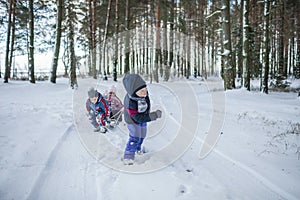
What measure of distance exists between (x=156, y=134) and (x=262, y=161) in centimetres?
218

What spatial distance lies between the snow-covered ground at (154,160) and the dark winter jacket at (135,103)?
74cm

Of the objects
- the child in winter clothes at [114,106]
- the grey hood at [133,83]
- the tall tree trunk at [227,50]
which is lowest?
the child in winter clothes at [114,106]

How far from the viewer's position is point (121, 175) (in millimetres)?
2693

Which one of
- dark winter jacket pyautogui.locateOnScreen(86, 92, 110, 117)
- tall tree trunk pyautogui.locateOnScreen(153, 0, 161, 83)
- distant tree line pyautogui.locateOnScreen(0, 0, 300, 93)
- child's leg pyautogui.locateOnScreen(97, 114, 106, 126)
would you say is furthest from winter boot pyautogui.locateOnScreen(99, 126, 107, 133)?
tall tree trunk pyautogui.locateOnScreen(153, 0, 161, 83)

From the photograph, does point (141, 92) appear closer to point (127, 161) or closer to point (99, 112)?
point (127, 161)

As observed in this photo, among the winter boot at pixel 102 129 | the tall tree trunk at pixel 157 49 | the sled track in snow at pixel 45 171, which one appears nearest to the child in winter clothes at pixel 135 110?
the sled track in snow at pixel 45 171

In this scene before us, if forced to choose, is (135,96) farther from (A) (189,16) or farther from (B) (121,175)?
(A) (189,16)

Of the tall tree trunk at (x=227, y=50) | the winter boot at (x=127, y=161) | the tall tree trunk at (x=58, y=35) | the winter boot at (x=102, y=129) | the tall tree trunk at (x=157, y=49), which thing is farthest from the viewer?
the tall tree trunk at (x=58, y=35)

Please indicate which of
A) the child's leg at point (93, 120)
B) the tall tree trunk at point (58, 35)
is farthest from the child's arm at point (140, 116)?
the tall tree trunk at point (58, 35)

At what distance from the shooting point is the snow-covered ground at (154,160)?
7.67 feet

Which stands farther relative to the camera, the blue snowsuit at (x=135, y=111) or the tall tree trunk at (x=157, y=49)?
the tall tree trunk at (x=157, y=49)

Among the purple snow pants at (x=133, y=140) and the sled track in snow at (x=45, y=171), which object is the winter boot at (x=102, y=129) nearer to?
the sled track in snow at (x=45, y=171)

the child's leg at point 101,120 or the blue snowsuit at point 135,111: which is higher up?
the blue snowsuit at point 135,111

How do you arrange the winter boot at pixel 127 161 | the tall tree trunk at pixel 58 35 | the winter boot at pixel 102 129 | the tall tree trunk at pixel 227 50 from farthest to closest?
the tall tree trunk at pixel 58 35 → the tall tree trunk at pixel 227 50 → the winter boot at pixel 102 129 → the winter boot at pixel 127 161
